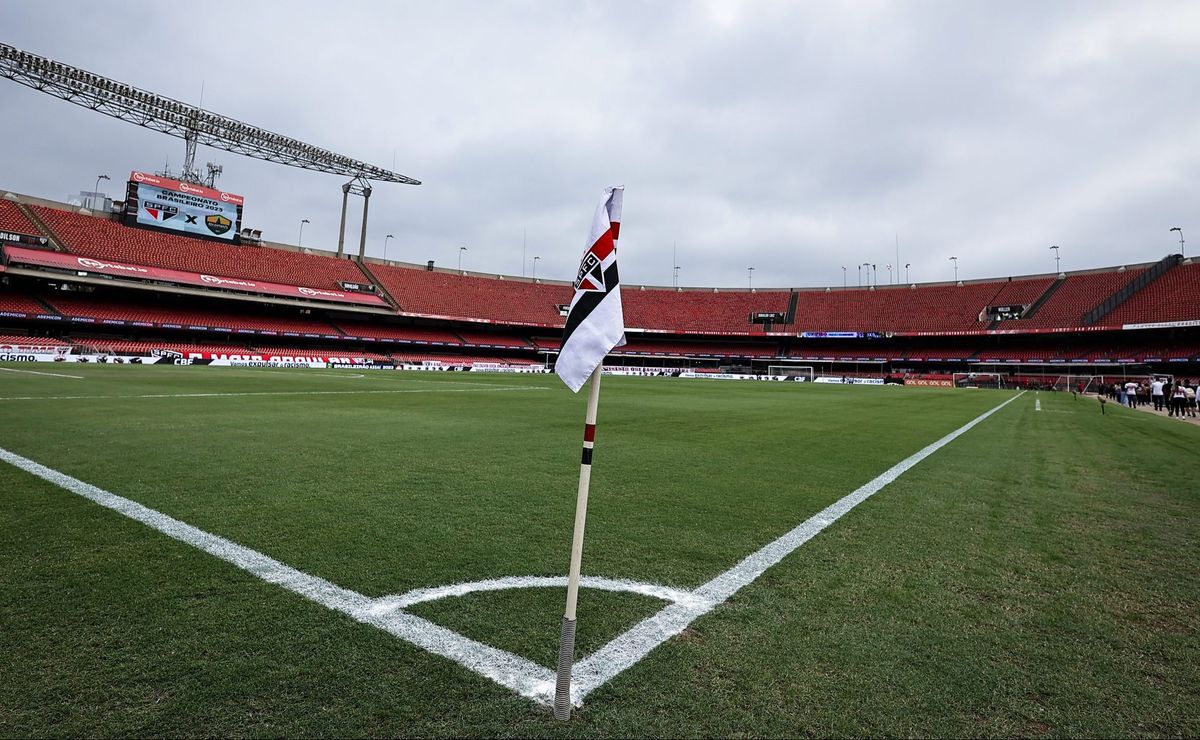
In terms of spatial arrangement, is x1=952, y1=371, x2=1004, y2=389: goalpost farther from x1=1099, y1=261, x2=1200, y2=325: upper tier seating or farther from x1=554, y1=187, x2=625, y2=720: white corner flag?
x1=554, y1=187, x2=625, y2=720: white corner flag

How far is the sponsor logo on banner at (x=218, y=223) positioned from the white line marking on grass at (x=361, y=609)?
205 feet

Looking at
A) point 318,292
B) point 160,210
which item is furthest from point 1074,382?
point 160,210

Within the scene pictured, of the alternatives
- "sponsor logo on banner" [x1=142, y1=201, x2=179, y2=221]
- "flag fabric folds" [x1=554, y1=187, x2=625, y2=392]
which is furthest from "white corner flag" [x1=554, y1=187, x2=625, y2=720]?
"sponsor logo on banner" [x1=142, y1=201, x2=179, y2=221]

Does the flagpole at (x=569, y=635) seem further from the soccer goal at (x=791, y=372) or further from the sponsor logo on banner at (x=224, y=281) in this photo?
the soccer goal at (x=791, y=372)

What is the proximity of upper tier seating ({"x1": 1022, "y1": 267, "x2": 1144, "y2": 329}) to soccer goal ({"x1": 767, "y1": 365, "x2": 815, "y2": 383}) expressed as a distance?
67.8 feet

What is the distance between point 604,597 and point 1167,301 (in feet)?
236

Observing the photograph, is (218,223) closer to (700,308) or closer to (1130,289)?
(700,308)

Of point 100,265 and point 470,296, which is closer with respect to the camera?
point 100,265

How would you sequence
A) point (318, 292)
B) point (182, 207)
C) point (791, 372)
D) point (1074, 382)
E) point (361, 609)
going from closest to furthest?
point (361, 609)
point (1074, 382)
point (182, 207)
point (318, 292)
point (791, 372)

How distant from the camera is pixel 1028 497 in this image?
6023 mm

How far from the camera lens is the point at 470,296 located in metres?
73.3

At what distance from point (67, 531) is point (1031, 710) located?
5601 mm

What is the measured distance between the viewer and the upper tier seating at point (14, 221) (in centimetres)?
4572

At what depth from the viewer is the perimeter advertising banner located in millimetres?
51219
